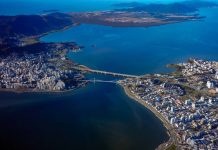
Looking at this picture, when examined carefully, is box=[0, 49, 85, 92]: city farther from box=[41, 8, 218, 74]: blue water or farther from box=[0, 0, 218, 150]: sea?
box=[41, 8, 218, 74]: blue water

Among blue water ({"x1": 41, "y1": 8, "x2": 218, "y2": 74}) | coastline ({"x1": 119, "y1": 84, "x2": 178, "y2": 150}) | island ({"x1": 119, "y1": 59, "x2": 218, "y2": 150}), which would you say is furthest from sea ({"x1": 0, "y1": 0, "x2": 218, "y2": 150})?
island ({"x1": 119, "y1": 59, "x2": 218, "y2": 150})

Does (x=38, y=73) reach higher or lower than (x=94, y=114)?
higher

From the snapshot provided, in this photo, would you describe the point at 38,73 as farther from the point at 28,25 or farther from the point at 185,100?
the point at 28,25

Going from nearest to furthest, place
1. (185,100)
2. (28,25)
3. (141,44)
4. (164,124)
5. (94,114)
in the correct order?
(164,124) → (94,114) → (185,100) → (141,44) → (28,25)

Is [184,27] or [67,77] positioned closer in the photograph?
[67,77]

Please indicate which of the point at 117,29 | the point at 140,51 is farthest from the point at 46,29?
the point at 140,51

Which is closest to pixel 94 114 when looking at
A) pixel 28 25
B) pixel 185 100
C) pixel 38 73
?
pixel 185 100

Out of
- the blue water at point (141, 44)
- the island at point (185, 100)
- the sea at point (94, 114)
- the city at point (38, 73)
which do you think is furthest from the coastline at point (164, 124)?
the blue water at point (141, 44)

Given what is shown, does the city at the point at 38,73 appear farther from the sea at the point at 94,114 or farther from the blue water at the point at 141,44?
the blue water at the point at 141,44

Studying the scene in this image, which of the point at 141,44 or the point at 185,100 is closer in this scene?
the point at 185,100

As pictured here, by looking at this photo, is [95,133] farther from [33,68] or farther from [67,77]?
[33,68]

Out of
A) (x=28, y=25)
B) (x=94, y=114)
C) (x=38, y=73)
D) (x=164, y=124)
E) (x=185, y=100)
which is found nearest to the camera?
(x=164, y=124)
